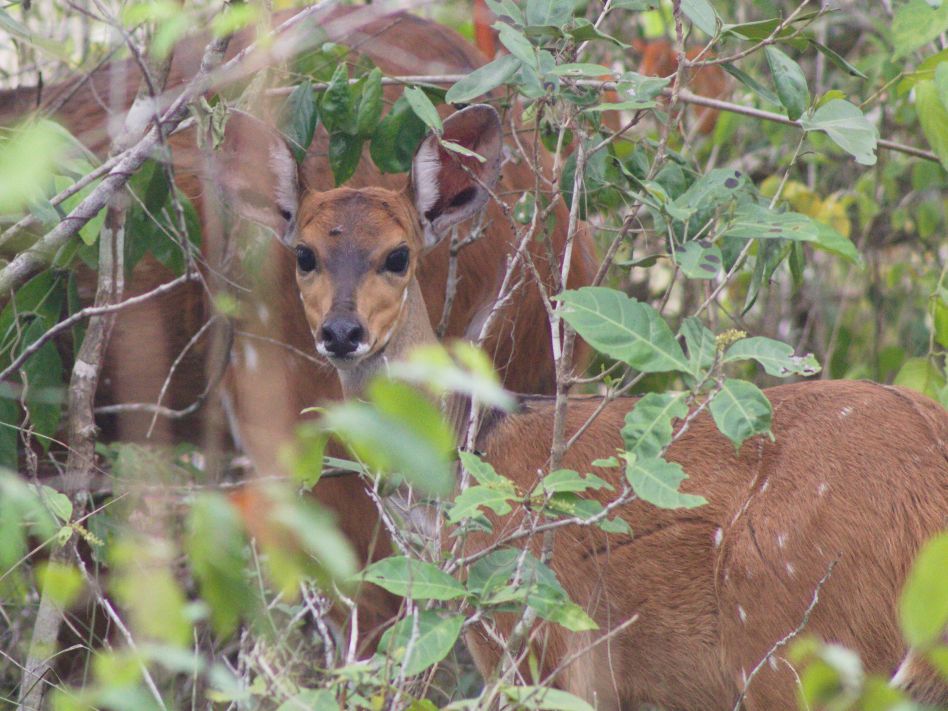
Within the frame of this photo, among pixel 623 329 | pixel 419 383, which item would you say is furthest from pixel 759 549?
pixel 419 383

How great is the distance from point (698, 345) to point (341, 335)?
1040 mm

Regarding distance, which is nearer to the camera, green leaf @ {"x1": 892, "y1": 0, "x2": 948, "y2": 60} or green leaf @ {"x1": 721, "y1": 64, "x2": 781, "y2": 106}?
green leaf @ {"x1": 721, "y1": 64, "x2": 781, "y2": 106}

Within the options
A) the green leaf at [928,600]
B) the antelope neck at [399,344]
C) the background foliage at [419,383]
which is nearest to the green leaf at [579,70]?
the background foliage at [419,383]

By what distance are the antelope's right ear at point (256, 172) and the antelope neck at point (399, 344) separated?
1.33ft

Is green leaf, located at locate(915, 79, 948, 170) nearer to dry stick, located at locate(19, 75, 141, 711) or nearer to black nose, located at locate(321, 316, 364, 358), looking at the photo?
black nose, located at locate(321, 316, 364, 358)

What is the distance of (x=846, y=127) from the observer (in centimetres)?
288

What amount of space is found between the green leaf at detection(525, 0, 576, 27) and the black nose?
883 millimetres

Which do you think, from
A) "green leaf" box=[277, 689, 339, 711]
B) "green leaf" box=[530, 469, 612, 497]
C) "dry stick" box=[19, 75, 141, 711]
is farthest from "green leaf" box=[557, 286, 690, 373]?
"dry stick" box=[19, 75, 141, 711]

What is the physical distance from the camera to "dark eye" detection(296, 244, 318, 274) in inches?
134

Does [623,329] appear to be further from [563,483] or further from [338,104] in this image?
[338,104]

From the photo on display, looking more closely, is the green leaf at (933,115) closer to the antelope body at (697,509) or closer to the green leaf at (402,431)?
the antelope body at (697,509)

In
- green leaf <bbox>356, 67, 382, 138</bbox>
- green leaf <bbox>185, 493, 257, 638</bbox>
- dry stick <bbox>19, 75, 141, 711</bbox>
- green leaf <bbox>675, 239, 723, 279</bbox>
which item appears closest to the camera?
green leaf <bbox>185, 493, 257, 638</bbox>

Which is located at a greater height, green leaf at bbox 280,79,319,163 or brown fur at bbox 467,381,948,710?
green leaf at bbox 280,79,319,163

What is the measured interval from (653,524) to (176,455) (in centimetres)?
183
